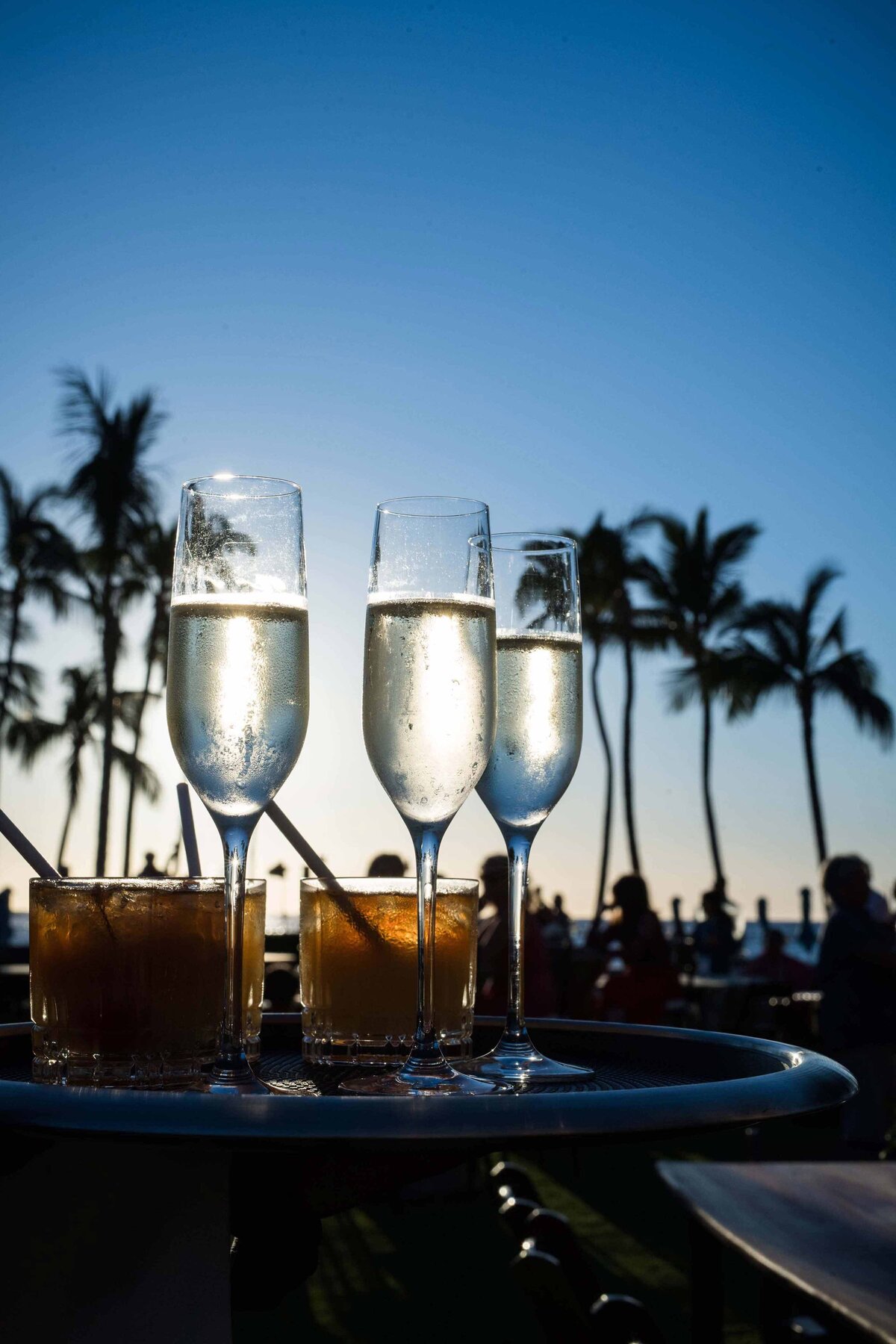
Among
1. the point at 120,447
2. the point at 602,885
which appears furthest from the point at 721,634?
the point at 120,447

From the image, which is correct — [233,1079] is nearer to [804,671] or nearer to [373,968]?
[373,968]

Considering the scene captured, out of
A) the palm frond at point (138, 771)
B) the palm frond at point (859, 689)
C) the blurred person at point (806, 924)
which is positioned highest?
the palm frond at point (859, 689)

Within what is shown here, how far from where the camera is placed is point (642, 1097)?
832 millimetres

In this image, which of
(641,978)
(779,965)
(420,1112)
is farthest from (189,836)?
(779,965)

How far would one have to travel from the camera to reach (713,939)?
50.8ft

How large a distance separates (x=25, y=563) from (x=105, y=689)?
7409 millimetres

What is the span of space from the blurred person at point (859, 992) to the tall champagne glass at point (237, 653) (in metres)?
6.96

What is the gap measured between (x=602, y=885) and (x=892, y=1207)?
31.8 m

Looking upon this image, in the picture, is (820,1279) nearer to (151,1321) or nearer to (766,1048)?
(766,1048)

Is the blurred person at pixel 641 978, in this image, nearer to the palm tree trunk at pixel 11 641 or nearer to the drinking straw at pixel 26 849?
the drinking straw at pixel 26 849

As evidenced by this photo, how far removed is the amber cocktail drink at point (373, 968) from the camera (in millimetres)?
1276

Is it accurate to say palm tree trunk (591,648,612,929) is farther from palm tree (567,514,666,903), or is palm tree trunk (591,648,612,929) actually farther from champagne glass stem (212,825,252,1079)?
champagne glass stem (212,825,252,1079)

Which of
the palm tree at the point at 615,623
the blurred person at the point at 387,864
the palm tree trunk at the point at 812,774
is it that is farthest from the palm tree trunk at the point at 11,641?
the blurred person at the point at 387,864

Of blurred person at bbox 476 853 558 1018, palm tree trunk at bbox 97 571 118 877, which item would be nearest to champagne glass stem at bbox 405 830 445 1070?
blurred person at bbox 476 853 558 1018
